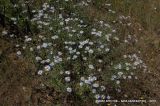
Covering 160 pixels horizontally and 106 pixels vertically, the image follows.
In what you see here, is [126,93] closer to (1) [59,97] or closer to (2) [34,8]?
(1) [59,97]

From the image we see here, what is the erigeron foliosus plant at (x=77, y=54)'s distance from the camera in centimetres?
608

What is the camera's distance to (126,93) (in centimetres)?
627

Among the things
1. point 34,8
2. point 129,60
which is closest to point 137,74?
point 129,60

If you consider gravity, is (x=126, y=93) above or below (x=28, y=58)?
below

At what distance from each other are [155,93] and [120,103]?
2.66ft

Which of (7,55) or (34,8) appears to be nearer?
(7,55)

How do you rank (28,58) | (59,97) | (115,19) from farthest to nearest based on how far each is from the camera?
(115,19)
(28,58)
(59,97)

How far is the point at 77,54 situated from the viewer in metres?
6.47

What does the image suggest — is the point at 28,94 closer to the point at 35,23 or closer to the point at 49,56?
the point at 49,56

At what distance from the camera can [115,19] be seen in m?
7.95

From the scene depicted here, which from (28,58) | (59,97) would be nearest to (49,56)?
(28,58)

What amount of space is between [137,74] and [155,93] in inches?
18.3

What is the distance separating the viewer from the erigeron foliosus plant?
20.0 feet

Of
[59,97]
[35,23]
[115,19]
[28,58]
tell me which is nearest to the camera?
[59,97]
